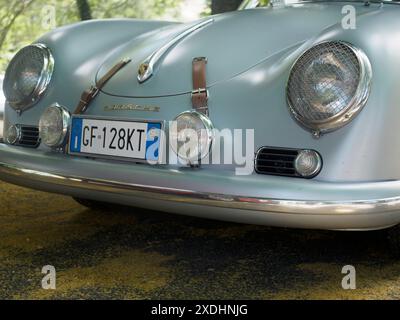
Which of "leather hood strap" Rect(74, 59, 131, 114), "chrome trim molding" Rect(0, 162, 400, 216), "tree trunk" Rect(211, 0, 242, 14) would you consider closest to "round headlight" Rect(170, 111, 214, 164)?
"chrome trim molding" Rect(0, 162, 400, 216)

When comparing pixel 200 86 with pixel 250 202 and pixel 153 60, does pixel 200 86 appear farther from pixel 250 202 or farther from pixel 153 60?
pixel 250 202

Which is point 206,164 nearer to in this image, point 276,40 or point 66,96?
point 276,40

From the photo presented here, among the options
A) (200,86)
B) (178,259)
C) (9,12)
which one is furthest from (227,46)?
(9,12)

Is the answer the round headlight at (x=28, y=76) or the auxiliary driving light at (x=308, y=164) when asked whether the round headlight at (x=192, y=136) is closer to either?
the auxiliary driving light at (x=308, y=164)

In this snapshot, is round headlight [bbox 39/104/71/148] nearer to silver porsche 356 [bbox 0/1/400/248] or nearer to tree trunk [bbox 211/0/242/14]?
silver porsche 356 [bbox 0/1/400/248]

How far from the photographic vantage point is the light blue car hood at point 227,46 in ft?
7.57

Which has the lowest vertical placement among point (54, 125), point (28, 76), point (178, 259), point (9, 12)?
point (178, 259)

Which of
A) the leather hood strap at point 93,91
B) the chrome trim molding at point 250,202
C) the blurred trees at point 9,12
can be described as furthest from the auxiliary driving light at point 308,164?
the blurred trees at point 9,12

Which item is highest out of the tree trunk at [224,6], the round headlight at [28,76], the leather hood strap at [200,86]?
the tree trunk at [224,6]

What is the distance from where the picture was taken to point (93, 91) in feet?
8.31

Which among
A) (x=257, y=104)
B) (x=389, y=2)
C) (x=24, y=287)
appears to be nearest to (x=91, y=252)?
(x=24, y=287)

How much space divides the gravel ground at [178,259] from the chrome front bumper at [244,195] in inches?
12.8

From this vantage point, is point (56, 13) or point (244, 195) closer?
point (244, 195)

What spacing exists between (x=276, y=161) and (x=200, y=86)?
44 cm
